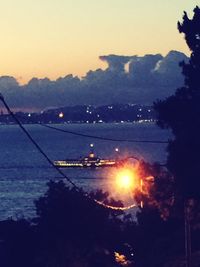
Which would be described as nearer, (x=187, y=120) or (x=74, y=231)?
(x=187, y=120)

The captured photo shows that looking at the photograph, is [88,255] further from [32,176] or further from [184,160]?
[32,176]

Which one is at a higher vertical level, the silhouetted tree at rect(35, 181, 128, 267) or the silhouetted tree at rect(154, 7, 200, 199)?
the silhouetted tree at rect(154, 7, 200, 199)

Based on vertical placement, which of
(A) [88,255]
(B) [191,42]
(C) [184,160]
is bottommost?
(A) [88,255]

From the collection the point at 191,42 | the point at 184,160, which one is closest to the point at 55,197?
the point at 184,160

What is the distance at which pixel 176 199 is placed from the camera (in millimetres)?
36594

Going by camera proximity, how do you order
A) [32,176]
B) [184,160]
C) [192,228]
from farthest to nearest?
[32,176]
[192,228]
[184,160]

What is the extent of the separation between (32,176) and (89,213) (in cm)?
11209

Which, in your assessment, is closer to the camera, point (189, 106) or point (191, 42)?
point (189, 106)

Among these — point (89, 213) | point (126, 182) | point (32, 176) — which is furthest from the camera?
point (32, 176)

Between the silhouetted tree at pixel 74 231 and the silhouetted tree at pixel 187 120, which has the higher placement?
the silhouetted tree at pixel 187 120

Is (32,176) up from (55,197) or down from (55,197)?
up

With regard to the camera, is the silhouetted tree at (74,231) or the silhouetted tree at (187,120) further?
the silhouetted tree at (74,231)

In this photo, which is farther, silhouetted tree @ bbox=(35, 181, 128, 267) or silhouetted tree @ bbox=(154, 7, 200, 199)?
silhouetted tree @ bbox=(35, 181, 128, 267)

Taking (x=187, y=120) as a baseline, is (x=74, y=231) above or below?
below
